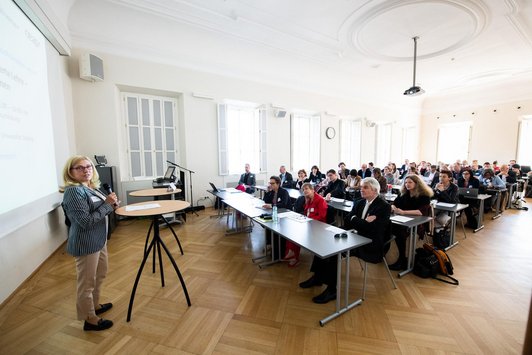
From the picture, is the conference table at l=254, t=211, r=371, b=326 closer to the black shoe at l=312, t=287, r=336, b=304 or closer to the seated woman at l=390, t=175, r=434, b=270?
the black shoe at l=312, t=287, r=336, b=304

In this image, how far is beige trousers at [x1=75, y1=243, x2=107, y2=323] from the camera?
6.11 feet

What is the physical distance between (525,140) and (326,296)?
11715 millimetres

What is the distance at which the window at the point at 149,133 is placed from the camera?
5.48 m

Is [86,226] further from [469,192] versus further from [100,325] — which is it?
[469,192]

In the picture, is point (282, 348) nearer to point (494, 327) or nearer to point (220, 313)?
point (220, 313)

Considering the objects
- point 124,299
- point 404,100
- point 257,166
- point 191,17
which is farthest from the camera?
point 404,100

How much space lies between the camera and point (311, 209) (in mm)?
3188

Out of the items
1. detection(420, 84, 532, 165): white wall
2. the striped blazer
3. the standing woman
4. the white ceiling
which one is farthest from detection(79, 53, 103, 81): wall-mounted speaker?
detection(420, 84, 532, 165): white wall

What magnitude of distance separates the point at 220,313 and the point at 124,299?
3.77 feet

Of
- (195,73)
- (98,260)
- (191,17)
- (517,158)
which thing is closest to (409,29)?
(191,17)

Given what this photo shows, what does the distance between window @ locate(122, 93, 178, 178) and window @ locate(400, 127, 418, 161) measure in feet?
36.6

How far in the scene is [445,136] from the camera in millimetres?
10859

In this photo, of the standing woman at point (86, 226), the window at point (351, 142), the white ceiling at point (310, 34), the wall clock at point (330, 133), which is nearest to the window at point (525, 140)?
the white ceiling at point (310, 34)

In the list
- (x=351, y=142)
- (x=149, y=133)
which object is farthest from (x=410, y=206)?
(x=351, y=142)
